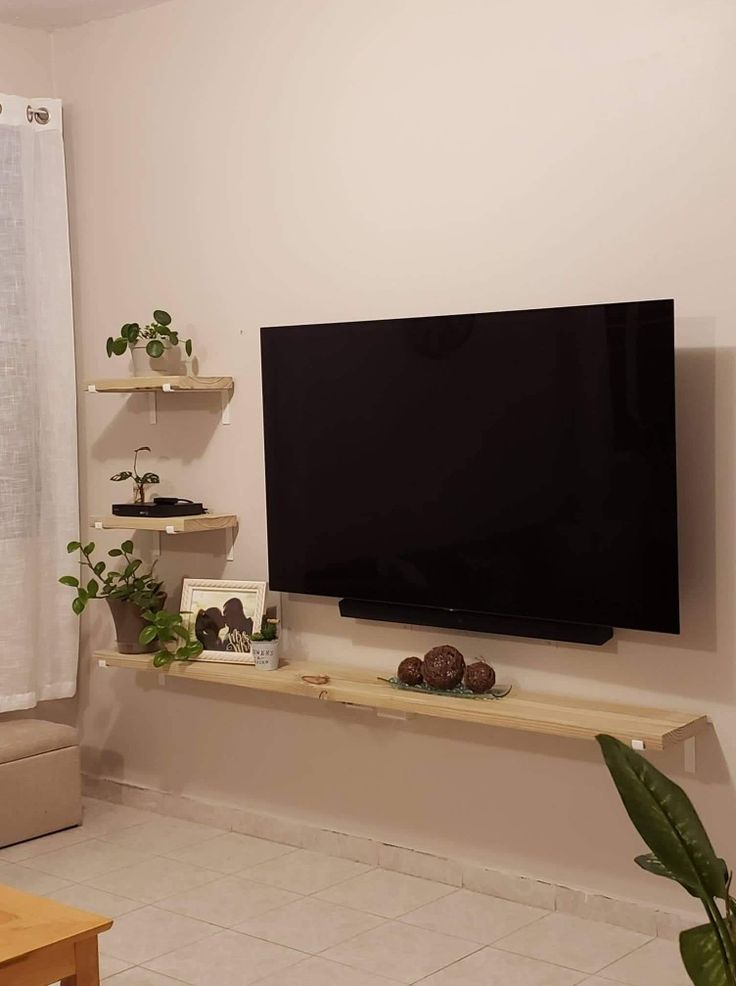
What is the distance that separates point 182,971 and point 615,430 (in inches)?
65.5

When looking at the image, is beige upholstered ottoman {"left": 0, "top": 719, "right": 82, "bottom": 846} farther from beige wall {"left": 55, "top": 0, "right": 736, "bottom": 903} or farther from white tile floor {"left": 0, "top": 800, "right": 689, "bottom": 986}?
beige wall {"left": 55, "top": 0, "right": 736, "bottom": 903}

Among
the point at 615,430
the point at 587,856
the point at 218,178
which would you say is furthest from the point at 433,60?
the point at 587,856

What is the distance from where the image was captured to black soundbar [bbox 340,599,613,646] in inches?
127

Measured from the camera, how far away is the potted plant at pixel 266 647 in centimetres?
378

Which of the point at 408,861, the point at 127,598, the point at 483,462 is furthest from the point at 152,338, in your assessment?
the point at 408,861

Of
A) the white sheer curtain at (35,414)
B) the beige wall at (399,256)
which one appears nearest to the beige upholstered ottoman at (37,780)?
the white sheer curtain at (35,414)

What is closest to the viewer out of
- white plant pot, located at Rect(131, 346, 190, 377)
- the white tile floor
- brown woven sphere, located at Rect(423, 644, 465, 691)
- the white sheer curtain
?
the white tile floor

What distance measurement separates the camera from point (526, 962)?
306 centimetres

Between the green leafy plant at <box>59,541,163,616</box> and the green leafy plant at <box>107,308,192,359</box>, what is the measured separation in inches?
25.1

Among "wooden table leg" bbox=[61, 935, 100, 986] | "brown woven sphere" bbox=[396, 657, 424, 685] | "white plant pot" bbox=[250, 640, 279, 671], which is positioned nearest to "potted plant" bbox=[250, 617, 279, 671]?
"white plant pot" bbox=[250, 640, 279, 671]

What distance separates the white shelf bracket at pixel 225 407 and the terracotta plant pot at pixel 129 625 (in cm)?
66

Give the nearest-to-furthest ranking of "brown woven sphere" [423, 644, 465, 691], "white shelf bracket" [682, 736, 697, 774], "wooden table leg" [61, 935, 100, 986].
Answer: "wooden table leg" [61, 935, 100, 986]
"white shelf bracket" [682, 736, 697, 774]
"brown woven sphere" [423, 644, 465, 691]

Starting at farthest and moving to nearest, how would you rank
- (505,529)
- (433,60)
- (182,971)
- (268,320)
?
1. (268,320)
2. (433,60)
3. (505,529)
4. (182,971)

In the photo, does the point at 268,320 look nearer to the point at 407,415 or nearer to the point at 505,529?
the point at 407,415
